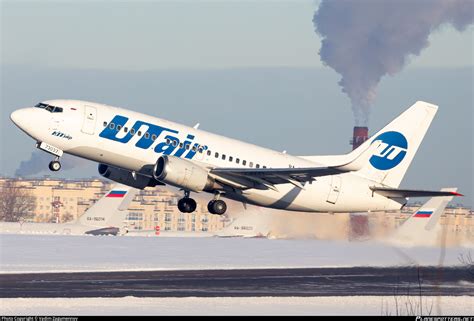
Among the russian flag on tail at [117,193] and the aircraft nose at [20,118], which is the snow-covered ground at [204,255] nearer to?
the aircraft nose at [20,118]

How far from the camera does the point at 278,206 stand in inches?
2210

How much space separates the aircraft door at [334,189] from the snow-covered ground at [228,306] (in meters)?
13.5

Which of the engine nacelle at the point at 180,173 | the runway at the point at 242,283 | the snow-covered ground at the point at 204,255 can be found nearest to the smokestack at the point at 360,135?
the snow-covered ground at the point at 204,255

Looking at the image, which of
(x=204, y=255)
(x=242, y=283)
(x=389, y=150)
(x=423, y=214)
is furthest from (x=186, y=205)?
(x=423, y=214)

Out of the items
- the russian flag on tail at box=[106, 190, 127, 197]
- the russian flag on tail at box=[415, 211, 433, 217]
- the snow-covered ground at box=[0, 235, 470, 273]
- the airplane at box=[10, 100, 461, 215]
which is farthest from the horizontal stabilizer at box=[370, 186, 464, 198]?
the russian flag on tail at box=[106, 190, 127, 197]

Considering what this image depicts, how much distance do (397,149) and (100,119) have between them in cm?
2005

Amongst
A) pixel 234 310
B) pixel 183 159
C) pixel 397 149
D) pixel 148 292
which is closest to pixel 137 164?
pixel 183 159

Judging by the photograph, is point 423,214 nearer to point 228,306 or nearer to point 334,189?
point 334,189

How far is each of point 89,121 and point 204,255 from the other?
2241 centimetres

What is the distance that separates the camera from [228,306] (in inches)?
1580

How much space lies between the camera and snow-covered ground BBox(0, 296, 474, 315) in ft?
125

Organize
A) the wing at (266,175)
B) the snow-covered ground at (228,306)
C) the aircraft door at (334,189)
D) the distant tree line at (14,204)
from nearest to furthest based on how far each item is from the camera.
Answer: the snow-covered ground at (228,306)
the wing at (266,175)
the aircraft door at (334,189)
the distant tree line at (14,204)

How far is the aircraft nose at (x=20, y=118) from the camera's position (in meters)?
49.2

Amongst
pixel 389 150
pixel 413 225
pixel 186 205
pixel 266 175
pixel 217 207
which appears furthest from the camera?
pixel 413 225
